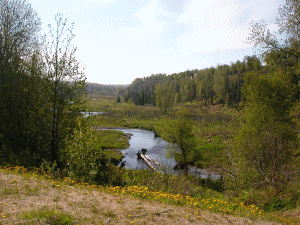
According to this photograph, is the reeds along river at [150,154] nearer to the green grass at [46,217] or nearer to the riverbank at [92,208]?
the riverbank at [92,208]

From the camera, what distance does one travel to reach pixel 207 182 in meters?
20.0

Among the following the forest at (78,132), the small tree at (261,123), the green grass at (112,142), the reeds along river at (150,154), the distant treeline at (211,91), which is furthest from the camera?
the distant treeline at (211,91)

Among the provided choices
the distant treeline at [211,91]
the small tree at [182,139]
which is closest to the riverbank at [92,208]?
the small tree at [182,139]

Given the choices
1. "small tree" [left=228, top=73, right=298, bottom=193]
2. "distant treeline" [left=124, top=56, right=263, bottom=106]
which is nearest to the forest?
"small tree" [left=228, top=73, right=298, bottom=193]

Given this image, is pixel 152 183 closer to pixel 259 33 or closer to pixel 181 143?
pixel 259 33

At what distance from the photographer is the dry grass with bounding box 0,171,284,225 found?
5566 mm

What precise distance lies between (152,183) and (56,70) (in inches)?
398

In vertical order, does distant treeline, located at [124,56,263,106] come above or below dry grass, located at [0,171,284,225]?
above

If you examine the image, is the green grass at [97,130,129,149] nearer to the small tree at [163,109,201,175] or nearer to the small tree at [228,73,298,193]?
the small tree at [163,109,201,175]

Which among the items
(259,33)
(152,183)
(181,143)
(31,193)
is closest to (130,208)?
(31,193)

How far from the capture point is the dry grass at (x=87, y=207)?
557 centimetres

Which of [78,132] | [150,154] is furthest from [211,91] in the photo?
[78,132]

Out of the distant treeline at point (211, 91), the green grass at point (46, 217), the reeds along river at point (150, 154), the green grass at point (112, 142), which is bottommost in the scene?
the reeds along river at point (150, 154)

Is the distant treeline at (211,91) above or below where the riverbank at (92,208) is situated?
above
